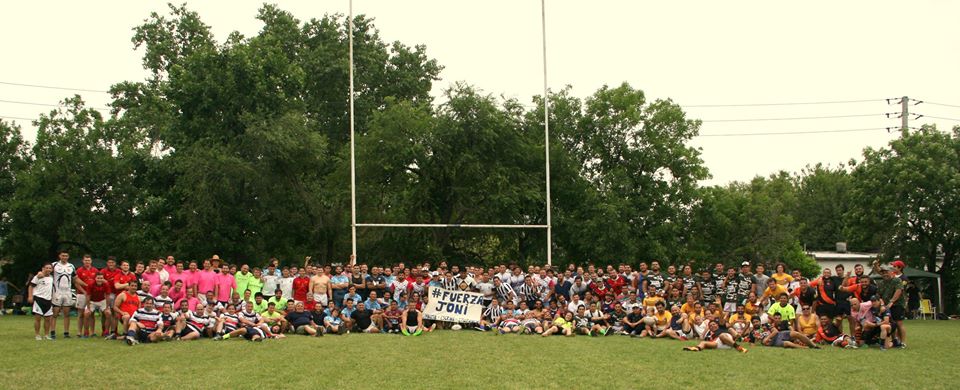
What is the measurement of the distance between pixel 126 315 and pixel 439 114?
664 inches

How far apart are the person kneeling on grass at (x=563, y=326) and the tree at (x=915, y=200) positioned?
64.1ft

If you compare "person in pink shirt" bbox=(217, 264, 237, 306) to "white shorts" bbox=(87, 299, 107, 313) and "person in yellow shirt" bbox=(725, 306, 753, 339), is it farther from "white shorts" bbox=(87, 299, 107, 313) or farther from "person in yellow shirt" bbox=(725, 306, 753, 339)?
"person in yellow shirt" bbox=(725, 306, 753, 339)

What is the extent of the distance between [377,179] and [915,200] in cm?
1969

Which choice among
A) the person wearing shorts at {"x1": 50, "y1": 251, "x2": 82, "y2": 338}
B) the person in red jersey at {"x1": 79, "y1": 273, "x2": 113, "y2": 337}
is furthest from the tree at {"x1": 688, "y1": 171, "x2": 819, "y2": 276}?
the person wearing shorts at {"x1": 50, "y1": 251, "x2": 82, "y2": 338}

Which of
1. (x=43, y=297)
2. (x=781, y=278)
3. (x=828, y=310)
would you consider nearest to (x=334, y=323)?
(x=43, y=297)

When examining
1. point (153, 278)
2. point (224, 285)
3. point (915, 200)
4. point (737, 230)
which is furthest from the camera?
point (737, 230)

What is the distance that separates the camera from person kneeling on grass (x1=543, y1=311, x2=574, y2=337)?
17.3m

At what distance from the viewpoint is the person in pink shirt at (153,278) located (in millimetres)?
16078

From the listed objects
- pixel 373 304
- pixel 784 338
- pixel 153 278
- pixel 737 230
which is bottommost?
pixel 784 338

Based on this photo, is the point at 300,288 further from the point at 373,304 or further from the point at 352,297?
the point at 373,304

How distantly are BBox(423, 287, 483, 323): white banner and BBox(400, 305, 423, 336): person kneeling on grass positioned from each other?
607 mm

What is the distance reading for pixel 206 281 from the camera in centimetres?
1747

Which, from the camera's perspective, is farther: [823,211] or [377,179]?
[823,211]

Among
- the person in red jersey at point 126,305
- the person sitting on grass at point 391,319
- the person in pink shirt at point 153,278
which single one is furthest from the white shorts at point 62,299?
the person sitting on grass at point 391,319
